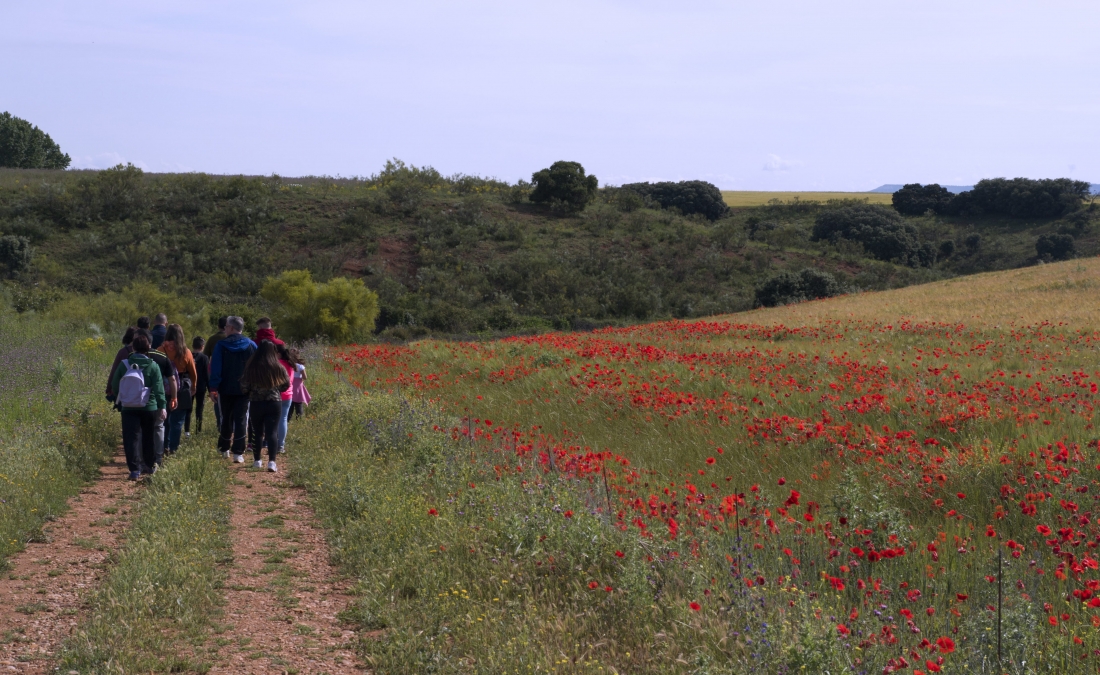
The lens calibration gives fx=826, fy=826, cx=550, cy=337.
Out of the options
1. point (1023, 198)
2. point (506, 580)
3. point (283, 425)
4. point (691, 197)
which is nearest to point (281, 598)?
point (506, 580)

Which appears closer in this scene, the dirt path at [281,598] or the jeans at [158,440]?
the dirt path at [281,598]

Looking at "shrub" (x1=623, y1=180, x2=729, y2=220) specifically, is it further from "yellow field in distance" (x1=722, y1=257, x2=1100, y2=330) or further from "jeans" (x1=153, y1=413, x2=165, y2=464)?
"jeans" (x1=153, y1=413, x2=165, y2=464)

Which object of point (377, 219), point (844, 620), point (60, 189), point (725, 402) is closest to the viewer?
point (844, 620)

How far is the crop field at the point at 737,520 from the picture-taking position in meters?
3.91

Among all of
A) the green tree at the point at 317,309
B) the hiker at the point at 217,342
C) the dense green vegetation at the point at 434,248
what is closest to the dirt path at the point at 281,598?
the hiker at the point at 217,342

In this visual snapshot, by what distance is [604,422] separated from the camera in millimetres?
10797

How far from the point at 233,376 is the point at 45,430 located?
7.39 feet

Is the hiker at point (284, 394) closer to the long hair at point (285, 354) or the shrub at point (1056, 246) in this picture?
the long hair at point (285, 354)

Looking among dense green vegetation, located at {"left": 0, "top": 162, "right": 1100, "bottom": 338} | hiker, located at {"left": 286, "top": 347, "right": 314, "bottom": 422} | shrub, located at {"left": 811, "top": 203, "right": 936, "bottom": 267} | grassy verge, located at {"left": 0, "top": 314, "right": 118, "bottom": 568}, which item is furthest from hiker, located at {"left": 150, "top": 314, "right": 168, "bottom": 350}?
shrub, located at {"left": 811, "top": 203, "right": 936, "bottom": 267}

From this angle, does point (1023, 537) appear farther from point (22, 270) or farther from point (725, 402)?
point (22, 270)

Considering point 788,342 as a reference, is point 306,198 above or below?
above

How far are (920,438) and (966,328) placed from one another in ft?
38.3

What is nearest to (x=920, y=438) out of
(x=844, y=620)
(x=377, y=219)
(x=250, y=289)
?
(x=844, y=620)

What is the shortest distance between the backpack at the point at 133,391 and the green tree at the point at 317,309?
23.2 metres
